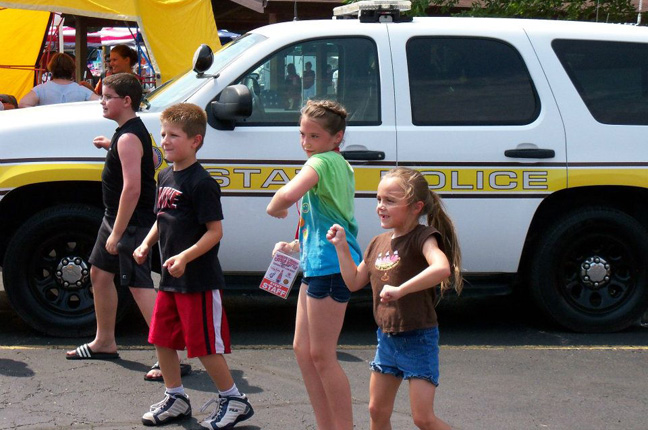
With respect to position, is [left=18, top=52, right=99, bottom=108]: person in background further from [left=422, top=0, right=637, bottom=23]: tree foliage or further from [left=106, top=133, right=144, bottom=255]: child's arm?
[left=106, top=133, right=144, bottom=255]: child's arm

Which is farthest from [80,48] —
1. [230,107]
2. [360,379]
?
[360,379]

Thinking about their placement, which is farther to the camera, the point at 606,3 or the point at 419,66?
the point at 606,3

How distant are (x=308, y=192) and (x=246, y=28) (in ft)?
63.5

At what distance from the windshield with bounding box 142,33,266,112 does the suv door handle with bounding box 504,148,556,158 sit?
5.75 feet

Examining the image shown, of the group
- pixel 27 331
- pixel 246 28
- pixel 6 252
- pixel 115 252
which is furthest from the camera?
pixel 246 28

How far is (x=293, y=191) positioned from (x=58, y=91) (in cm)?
582

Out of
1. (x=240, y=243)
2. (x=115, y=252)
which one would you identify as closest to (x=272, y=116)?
(x=240, y=243)

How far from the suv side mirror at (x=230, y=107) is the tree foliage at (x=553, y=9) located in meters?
5.06

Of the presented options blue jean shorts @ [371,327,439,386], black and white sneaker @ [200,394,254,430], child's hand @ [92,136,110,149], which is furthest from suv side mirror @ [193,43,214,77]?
blue jean shorts @ [371,327,439,386]

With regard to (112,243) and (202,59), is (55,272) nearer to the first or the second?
(112,243)

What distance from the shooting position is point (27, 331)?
263 inches

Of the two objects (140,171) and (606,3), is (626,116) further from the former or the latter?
(606,3)

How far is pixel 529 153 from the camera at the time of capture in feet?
21.2

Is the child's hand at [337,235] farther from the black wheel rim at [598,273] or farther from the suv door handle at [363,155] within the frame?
the black wheel rim at [598,273]
